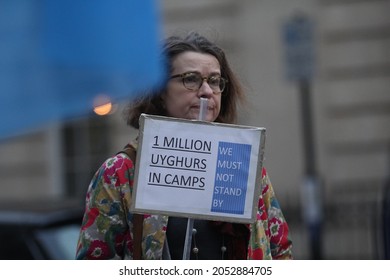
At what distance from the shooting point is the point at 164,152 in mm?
3225

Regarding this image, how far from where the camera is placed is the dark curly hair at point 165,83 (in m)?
3.38

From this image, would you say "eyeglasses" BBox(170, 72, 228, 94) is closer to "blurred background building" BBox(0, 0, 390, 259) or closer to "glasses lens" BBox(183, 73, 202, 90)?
"glasses lens" BBox(183, 73, 202, 90)

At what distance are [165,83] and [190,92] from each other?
83 millimetres

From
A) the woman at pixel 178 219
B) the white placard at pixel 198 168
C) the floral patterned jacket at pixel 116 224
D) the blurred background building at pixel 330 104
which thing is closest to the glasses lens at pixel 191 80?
the woman at pixel 178 219

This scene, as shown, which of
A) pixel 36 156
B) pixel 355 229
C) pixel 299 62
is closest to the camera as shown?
pixel 299 62

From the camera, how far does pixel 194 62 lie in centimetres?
336

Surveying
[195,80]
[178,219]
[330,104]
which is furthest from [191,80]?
[330,104]

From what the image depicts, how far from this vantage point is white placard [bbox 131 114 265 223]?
3.18 m

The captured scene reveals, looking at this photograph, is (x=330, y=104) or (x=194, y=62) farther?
(x=330, y=104)

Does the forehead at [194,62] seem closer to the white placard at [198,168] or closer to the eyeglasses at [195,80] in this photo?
the eyeglasses at [195,80]

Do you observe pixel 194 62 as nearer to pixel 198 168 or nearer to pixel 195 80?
pixel 195 80
